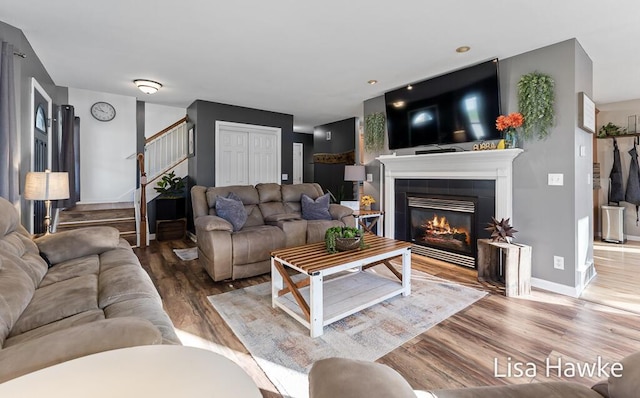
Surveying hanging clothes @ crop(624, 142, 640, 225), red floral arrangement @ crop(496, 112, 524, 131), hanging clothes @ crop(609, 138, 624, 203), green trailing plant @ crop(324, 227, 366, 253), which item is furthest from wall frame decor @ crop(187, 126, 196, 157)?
hanging clothes @ crop(624, 142, 640, 225)

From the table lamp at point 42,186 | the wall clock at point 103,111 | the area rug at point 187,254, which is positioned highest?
the wall clock at point 103,111

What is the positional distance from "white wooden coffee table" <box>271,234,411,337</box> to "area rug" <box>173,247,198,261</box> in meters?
2.07

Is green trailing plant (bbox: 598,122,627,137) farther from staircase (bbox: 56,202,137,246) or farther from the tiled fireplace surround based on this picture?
staircase (bbox: 56,202,137,246)

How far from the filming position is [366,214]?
4.43m

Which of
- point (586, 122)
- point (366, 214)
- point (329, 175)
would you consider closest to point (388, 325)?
point (366, 214)

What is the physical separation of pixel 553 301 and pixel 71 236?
13.7 ft

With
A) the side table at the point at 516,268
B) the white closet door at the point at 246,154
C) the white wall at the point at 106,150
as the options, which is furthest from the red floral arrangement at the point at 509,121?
the white wall at the point at 106,150

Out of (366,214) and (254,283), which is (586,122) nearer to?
(366,214)

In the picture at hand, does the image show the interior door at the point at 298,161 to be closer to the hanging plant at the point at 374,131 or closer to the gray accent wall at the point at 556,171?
the hanging plant at the point at 374,131

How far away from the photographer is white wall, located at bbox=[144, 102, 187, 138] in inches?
220

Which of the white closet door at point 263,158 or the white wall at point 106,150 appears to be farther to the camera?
the white closet door at point 263,158

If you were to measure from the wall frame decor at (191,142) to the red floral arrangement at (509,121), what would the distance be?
4.69 meters

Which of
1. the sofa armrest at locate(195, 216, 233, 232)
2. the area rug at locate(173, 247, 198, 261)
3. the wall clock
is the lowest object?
the area rug at locate(173, 247, 198, 261)

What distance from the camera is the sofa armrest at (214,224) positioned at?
3.11 m
